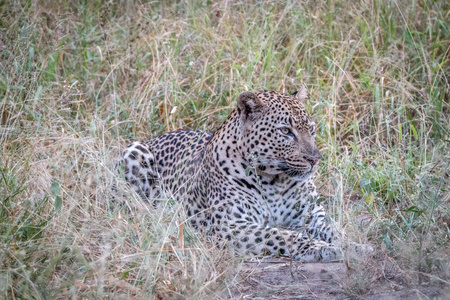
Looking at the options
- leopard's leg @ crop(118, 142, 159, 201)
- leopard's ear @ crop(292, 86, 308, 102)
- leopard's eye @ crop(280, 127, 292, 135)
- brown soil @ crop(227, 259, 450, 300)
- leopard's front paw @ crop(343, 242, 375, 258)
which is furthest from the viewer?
leopard's leg @ crop(118, 142, 159, 201)

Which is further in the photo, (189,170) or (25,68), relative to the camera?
(25,68)

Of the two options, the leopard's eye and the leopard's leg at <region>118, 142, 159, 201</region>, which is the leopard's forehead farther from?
the leopard's leg at <region>118, 142, 159, 201</region>

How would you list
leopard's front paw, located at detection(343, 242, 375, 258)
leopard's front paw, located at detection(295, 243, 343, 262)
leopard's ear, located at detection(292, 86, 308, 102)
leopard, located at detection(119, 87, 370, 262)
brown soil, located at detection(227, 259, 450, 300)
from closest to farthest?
brown soil, located at detection(227, 259, 450, 300), leopard's front paw, located at detection(343, 242, 375, 258), leopard's front paw, located at detection(295, 243, 343, 262), leopard, located at detection(119, 87, 370, 262), leopard's ear, located at detection(292, 86, 308, 102)

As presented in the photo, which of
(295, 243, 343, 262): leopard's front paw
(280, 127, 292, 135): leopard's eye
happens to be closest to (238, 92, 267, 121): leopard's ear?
(280, 127, 292, 135): leopard's eye

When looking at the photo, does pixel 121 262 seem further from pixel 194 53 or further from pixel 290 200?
pixel 194 53

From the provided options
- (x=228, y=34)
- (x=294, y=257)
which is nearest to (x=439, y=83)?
(x=228, y=34)

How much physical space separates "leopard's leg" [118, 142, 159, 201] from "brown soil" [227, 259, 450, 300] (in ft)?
6.74

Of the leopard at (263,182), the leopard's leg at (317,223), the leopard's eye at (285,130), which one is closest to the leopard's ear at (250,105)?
the leopard at (263,182)

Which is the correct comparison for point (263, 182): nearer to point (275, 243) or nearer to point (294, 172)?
point (294, 172)

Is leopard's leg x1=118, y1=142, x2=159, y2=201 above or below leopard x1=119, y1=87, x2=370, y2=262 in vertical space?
below

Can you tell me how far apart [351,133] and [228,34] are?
1.91 meters

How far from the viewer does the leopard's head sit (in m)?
5.23

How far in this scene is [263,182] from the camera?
5.42m

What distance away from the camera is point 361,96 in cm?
723
